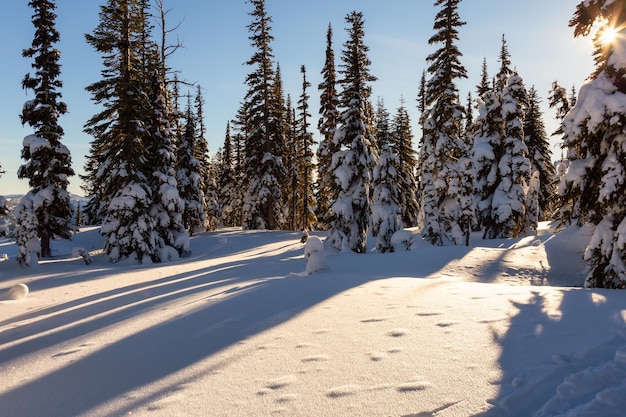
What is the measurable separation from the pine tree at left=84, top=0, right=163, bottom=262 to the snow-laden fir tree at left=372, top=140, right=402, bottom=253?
11760 mm

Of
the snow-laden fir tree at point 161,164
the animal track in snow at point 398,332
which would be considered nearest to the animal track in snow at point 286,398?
the animal track in snow at point 398,332

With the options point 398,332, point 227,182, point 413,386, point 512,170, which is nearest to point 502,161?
point 512,170

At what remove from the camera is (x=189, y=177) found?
31094 millimetres

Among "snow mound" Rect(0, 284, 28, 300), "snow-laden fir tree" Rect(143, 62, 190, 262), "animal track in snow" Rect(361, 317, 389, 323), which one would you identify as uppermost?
"snow-laden fir tree" Rect(143, 62, 190, 262)

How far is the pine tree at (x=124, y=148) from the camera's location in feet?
61.5

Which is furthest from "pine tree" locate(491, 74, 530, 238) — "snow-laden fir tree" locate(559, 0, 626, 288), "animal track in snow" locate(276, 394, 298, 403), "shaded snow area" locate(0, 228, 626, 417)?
"animal track in snow" locate(276, 394, 298, 403)

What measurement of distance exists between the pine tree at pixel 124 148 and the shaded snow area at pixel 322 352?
1049cm

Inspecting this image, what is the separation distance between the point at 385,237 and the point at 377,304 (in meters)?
14.1

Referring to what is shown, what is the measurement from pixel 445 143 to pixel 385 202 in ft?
17.9

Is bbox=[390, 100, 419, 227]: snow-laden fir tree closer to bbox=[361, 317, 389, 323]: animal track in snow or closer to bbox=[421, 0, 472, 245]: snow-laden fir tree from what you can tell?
bbox=[421, 0, 472, 245]: snow-laden fir tree

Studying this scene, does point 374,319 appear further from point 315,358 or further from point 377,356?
point 315,358

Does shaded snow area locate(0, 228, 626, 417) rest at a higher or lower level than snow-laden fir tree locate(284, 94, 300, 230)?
lower

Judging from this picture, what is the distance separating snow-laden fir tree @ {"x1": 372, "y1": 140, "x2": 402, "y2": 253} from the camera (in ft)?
66.2

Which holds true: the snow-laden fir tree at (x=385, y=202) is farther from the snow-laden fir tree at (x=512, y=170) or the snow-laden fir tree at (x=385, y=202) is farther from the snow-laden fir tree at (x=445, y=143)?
the snow-laden fir tree at (x=512, y=170)
